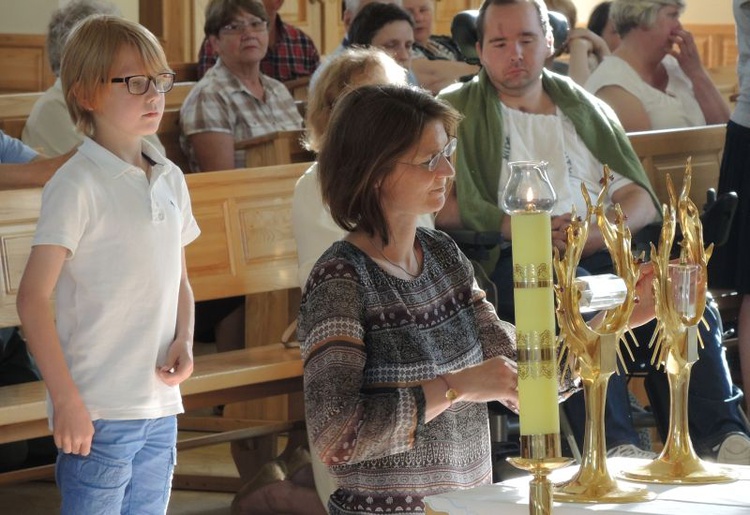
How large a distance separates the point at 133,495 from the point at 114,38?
32.8 inches

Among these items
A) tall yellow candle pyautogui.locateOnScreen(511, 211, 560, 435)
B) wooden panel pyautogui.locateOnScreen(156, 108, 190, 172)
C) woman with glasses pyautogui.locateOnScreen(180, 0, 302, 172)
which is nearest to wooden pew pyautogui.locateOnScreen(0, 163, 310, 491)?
woman with glasses pyautogui.locateOnScreen(180, 0, 302, 172)

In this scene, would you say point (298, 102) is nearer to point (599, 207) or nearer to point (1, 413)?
point (1, 413)

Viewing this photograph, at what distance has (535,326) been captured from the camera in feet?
4.62

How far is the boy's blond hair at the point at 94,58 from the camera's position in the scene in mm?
2549

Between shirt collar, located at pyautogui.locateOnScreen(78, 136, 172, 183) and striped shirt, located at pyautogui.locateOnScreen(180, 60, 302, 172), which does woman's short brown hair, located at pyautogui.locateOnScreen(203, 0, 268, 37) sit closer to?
striped shirt, located at pyautogui.locateOnScreen(180, 60, 302, 172)

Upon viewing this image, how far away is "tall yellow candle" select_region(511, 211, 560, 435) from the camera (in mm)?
1397

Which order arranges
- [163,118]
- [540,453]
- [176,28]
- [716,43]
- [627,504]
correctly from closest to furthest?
[540,453] → [627,504] → [163,118] → [176,28] → [716,43]

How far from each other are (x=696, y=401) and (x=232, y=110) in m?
2.42

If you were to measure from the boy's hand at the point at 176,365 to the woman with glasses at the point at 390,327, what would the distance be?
57 cm

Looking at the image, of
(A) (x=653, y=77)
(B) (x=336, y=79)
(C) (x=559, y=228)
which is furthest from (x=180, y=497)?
(A) (x=653, y=77)

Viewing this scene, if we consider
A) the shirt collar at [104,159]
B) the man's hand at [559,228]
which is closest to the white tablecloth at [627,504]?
the shirt collar at [104,159]

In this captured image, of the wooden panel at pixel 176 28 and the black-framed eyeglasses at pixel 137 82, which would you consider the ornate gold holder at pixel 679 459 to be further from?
the wooden panel at pixel 176 28

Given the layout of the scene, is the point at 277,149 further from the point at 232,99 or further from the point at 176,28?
the point at 176,28

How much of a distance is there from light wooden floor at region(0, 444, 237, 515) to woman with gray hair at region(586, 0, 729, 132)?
199 cm
